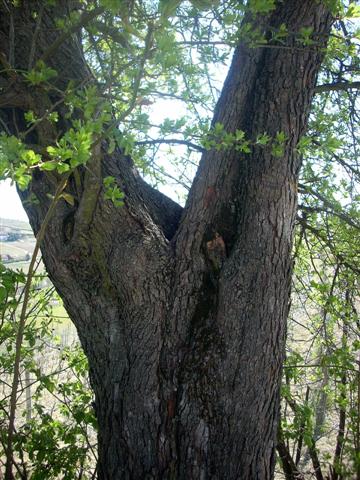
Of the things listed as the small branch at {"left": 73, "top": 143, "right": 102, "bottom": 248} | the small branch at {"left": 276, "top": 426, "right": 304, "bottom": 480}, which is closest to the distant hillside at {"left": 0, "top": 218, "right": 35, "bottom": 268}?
the small branch at {"left": 276, "top": 426, "right": 304, "bottom": 480}

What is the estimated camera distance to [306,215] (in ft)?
12.6

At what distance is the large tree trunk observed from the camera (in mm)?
2107

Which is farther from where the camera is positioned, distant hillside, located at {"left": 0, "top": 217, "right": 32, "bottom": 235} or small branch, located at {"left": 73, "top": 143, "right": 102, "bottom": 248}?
distant hillside, located at {"left": 0, "top": 217, "right": 32, "bottom": 235}

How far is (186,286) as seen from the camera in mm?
2258

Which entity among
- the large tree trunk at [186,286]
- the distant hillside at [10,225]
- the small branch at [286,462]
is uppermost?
the distant hillside at [10,225]

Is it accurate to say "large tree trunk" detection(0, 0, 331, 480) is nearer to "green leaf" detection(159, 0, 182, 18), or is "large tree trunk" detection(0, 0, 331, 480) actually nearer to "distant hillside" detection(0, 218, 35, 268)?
"green leaf" detection(159, 0, 182, 18)

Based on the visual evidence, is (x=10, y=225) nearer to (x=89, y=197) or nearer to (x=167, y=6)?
(x=89, y=197)

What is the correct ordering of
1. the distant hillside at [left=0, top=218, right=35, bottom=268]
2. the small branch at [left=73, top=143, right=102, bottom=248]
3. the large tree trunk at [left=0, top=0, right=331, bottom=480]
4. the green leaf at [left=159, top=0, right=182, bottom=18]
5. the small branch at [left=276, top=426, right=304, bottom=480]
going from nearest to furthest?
the green leaf at [left=159, top=0, right=182, bottom=18]
the small branch at [left=73, top=143, right=102, bottom=248]
the large tree trunk at [left=0, top=0, right=331, bottom=480]
the small branch at [left=276, top=426, right=304, bottom=480]
the distant hillside at [left=0, top=218, right=35, bottom=268]

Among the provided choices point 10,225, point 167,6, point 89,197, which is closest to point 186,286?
point 89,197

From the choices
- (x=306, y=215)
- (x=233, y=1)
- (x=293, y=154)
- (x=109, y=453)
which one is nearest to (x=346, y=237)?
(x=306, y=215)

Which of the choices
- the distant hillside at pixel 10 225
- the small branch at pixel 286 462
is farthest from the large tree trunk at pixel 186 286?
the distant hillside at pixel 10 225

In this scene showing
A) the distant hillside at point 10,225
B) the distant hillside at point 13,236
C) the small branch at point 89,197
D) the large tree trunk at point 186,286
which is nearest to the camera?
the small branch at point 89,197

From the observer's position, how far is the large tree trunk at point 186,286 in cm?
211

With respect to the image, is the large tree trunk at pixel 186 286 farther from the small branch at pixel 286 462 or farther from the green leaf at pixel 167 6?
the small branch at pixel 286 462
